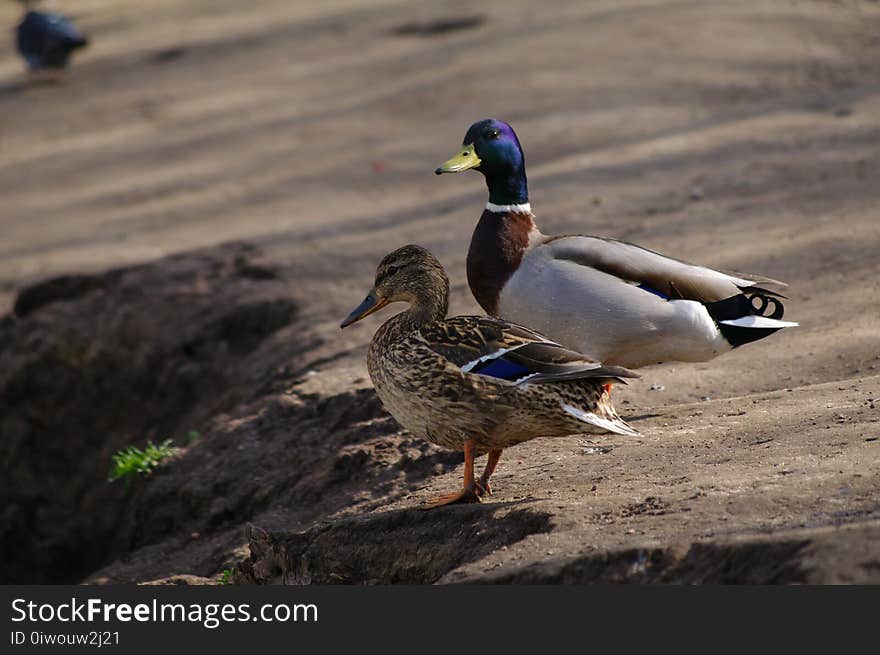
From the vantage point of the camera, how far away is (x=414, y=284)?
16.3ft

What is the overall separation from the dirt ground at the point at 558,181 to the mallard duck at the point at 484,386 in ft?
0.82

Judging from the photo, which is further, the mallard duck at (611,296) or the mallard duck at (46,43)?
the mallard duck at (46,43)

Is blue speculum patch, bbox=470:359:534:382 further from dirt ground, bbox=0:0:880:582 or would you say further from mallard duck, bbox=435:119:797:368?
mallard duck, bbox=435:119:797:368

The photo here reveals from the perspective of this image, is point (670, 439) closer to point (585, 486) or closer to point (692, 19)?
point (585, 486)

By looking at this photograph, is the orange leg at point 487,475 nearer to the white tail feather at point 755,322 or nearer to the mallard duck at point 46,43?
the white tail feather at point 755,322

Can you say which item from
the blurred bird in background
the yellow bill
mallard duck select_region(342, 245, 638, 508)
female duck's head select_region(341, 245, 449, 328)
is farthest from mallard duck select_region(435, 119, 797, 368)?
the blurred bird in background

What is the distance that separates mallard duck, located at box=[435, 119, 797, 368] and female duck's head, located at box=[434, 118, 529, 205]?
185 mm

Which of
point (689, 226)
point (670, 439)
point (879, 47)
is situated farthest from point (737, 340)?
point (879, 47)

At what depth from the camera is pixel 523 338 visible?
15.0ft

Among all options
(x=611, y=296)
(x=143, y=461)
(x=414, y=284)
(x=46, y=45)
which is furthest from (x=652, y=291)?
(x=46, y=45)

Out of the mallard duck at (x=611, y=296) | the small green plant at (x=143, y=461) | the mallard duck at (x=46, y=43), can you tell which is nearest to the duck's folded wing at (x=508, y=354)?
the mallard duck at (x=611, y=296)

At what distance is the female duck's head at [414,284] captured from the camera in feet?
16.2

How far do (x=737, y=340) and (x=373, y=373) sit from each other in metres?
1.93

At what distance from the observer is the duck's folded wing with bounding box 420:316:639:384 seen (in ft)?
14.2
